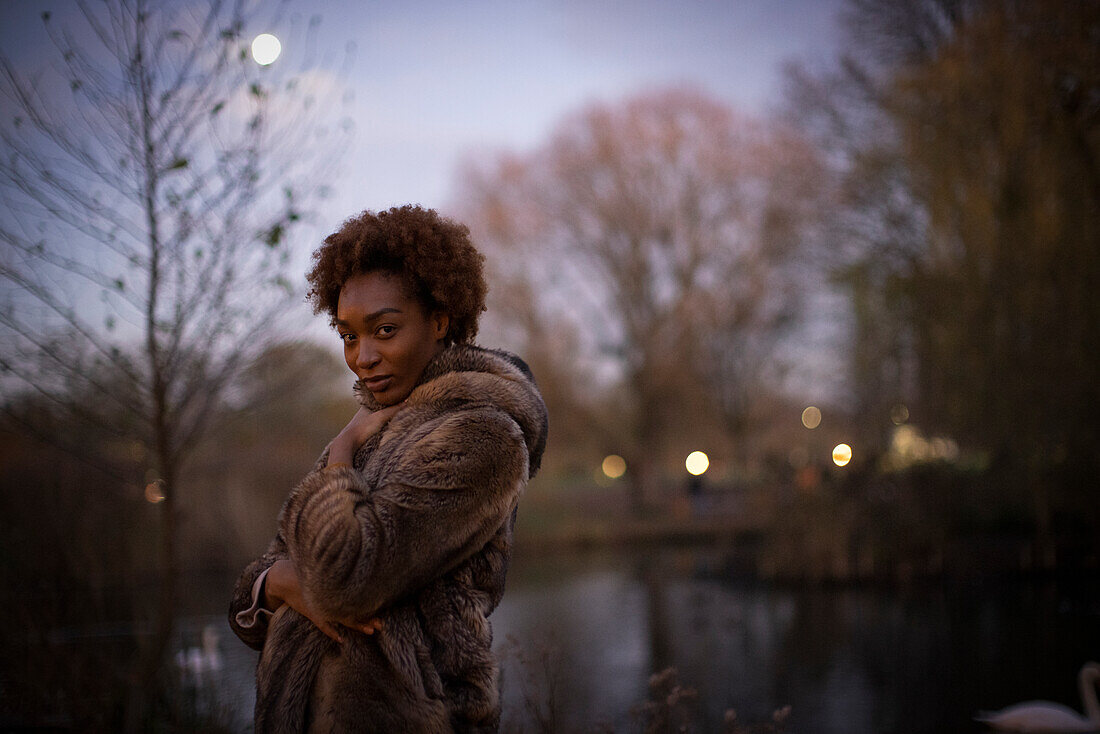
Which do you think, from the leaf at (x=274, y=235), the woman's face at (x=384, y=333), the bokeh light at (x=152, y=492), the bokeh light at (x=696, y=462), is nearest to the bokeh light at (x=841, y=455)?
the bokeh light at (x=696, y=462)

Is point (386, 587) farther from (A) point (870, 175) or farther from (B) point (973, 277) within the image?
(A) point (870, 175)

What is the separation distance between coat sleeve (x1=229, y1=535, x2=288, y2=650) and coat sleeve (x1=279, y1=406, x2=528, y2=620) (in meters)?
0.23

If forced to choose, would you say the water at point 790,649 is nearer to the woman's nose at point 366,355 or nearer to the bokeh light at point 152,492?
the bokeh light at point 152,492

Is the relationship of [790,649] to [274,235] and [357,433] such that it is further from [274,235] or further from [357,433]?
[357,433]

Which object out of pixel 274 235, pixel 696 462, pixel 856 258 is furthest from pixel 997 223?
pixel 274 235

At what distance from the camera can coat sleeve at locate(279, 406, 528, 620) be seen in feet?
5.48

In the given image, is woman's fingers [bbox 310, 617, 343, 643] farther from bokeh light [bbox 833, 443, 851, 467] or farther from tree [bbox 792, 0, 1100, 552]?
bokeh light [bbox 833, 443, 851, 467]

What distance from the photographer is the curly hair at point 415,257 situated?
6.44 feet

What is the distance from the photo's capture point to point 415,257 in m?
1.96

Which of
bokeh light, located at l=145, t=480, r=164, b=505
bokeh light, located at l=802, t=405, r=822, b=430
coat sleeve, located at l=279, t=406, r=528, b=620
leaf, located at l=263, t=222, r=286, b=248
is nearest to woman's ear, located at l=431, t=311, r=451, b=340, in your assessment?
coat sleeve, located at l=279, t=406, r=528, b=620

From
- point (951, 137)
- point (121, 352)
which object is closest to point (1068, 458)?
point (951, 137)

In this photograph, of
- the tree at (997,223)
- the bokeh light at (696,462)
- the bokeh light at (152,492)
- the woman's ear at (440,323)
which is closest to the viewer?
the woman's ear at (440,323)

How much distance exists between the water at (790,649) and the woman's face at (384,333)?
247 centimetres

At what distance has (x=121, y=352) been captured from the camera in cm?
454
